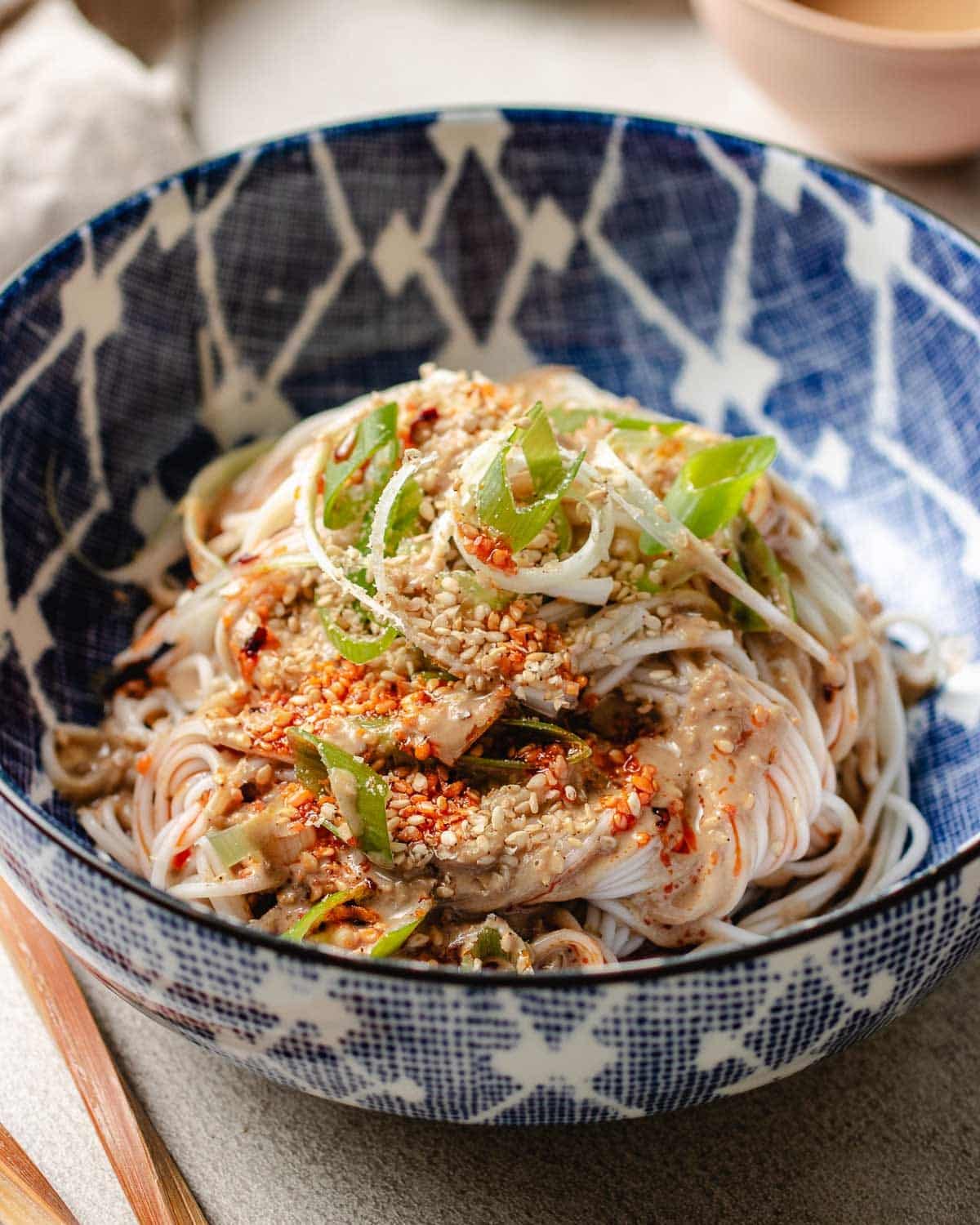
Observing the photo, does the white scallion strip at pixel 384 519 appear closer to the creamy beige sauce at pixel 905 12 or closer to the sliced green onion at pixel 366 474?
the sliced green onion at pixel 366 474

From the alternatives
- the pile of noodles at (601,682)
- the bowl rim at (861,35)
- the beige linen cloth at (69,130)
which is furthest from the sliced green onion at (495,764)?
the bowl rim at (861,35)

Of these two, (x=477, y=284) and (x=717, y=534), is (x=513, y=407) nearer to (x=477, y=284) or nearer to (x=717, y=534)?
(x=717, y=534)

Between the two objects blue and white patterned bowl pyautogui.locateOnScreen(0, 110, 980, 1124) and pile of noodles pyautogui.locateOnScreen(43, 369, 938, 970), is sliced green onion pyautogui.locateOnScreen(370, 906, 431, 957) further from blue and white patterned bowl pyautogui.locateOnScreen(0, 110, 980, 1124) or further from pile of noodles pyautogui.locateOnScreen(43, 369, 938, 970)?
blue and white patterned bowl pyautogui.locateOnScreen(0, 110, 980, 1124)

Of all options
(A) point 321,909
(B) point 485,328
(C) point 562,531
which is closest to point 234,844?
(A) point 321,909

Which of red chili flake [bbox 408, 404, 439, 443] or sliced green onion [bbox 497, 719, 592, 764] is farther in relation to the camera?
red chili flake [bbox 408, 404, 439, 443]

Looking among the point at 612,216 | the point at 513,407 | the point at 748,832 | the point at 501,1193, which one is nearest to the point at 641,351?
the point at 612,216

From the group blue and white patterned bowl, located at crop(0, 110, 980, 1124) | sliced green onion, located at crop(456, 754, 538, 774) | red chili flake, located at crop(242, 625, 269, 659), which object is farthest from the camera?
blue and white patterned bowl, located at crop(0, 110, 980, 1124)

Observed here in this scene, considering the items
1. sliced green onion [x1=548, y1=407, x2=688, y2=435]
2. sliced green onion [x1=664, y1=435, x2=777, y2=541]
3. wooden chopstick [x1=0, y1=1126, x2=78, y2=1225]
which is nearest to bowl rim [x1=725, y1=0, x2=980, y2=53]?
sliced green onion [x1=548, y1=407, x2=688, y2=435]
